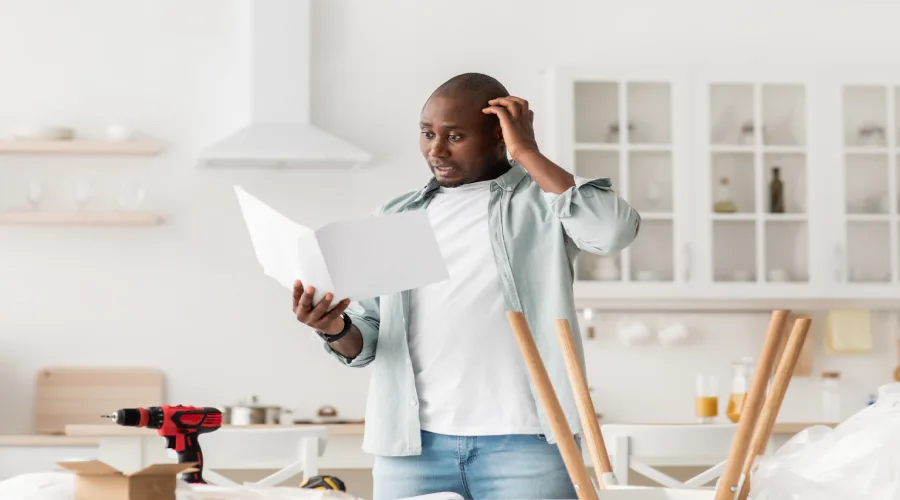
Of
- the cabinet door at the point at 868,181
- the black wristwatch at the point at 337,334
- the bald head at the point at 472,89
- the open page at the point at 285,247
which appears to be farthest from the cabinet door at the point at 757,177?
the open page at the point at 285,247

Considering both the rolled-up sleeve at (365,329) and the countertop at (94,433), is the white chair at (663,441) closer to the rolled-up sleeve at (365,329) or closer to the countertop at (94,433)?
the countertop at (94,433)

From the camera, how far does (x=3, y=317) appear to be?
13.4 feet

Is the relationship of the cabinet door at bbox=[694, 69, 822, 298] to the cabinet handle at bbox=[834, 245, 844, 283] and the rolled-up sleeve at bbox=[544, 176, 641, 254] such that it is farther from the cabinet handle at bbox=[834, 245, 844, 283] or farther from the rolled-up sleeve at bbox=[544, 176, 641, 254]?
the rolled-up sleeve at bbox=[544, 176, 641, 254]

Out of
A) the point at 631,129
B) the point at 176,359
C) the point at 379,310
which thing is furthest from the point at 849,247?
the point at 379,310

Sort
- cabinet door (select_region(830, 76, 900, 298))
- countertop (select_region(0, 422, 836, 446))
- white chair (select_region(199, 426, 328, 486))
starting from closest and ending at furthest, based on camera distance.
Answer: white chair (select_region(199, 426, 328, 486)), countertop (select_region(0, 422, 836, 446)), cabinet door (select_region(830, 76, 900, 298))

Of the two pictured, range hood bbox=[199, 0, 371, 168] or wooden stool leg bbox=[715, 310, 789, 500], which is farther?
range hood bbox=[199, 0, 371, 168]

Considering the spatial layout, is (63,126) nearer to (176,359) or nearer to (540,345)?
(176,359)

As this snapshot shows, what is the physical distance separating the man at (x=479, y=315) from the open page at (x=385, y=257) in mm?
52

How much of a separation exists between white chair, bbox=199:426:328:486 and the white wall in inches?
63.8

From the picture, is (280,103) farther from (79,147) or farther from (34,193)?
(34,193)

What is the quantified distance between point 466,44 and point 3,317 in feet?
6.62

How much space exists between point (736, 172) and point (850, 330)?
790 millimetres

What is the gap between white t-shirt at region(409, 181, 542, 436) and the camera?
1544mm

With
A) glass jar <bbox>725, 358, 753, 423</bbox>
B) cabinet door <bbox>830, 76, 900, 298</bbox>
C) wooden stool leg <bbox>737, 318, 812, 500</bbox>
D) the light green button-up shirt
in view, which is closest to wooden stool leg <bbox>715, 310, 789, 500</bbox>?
wooden stool leg <bbox>737, 318, 812, 500</bbox>
